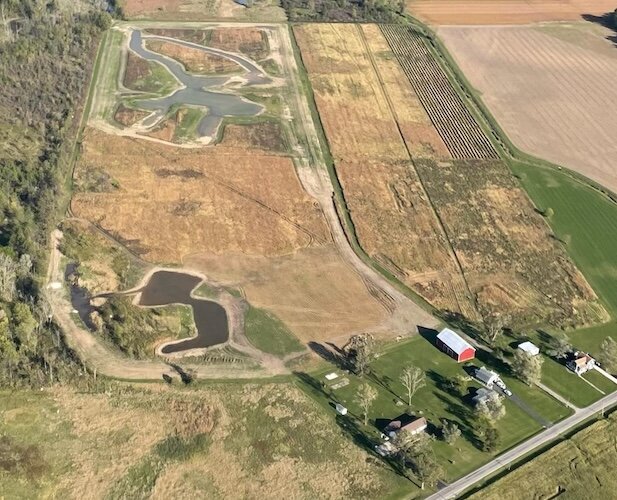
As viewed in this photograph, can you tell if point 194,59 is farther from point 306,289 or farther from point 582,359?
point 582,359

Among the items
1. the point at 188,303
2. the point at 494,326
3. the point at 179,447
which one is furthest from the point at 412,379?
the point at 188,303

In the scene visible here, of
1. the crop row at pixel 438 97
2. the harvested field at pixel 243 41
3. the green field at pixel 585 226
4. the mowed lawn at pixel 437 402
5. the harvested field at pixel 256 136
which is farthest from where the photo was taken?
the harvested field at pixel 243 41

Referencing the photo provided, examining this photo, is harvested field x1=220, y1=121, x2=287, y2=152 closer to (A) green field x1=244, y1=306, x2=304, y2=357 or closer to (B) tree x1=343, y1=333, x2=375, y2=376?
(A) green field x1=244, y1=306, x2=304, y2=357

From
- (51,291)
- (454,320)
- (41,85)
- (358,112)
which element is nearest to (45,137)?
(41,85)

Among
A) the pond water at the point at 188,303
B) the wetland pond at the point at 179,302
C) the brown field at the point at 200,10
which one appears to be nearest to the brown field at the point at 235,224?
the pond water at the point at 188,303

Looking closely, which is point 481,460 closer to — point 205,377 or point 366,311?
point 366,311

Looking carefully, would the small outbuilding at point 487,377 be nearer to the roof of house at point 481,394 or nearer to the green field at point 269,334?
the roof of house at point 481,394
